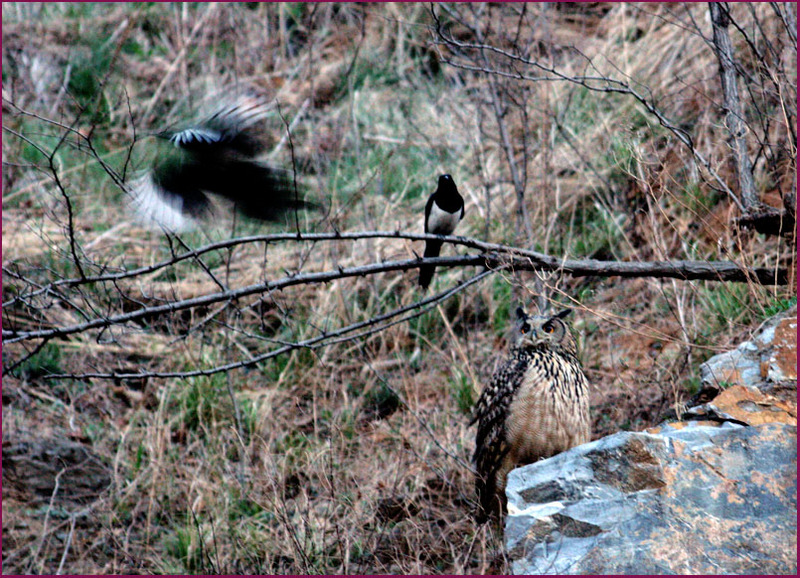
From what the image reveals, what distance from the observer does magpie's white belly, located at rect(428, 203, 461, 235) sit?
5398 millimetres

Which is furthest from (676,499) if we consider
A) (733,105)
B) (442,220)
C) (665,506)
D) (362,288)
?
(362,288)

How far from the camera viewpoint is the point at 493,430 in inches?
167

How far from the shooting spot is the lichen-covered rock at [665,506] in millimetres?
2906

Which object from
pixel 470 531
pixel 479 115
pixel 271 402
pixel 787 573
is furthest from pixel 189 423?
pixel 787 573

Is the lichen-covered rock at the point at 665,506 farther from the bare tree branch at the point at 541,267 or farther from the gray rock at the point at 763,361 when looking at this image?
the bare tree branch at the point at 541,267

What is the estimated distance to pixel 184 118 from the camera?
13.7ft

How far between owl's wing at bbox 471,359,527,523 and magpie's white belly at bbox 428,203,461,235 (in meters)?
1.34

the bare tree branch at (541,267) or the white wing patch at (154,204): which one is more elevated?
the white wing patch at (154,204)

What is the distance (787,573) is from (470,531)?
6.16 feet

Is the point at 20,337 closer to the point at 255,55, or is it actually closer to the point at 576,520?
the point at 576,520

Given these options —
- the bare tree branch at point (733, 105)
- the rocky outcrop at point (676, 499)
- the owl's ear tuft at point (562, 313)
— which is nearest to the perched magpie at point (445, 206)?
the owl's ear tuft at point (562, 313)

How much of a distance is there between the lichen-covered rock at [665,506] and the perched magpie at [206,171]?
1.90 meters

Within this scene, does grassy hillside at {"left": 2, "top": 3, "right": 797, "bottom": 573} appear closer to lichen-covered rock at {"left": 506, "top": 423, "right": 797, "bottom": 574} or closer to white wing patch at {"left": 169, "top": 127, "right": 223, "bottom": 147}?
white wing patch at {"left": 169, "top": 127, "right": 223, "bottom": 147}

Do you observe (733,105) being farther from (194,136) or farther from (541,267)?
(194,136)
